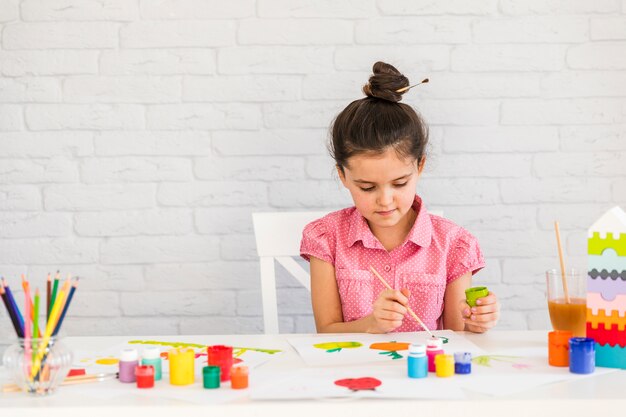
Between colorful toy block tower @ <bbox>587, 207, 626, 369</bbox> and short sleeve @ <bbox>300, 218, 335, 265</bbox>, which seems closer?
colorful toy block tower @ <bbox>587, 207, 626, 369</bbox>

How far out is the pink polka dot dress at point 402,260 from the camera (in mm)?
1755

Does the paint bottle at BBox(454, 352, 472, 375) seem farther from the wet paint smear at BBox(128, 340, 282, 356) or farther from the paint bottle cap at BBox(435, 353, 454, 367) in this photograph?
the wet paint smear at BBox(128, 340, 282, 356)

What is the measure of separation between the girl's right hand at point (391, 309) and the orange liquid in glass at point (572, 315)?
0.25 metres

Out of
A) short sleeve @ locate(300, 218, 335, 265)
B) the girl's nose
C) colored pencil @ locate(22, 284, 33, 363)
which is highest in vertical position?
the girl's nose

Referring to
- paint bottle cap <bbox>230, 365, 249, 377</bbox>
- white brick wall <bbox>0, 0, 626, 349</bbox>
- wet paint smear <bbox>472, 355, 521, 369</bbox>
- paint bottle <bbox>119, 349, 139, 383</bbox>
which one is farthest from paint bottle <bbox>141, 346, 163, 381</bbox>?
white brick wall <bbox>0, 0, 626, 349</bbox>

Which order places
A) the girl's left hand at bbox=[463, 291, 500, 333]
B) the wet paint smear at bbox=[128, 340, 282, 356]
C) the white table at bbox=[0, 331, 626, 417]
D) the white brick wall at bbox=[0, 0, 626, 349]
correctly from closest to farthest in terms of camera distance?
the white table at bbox=[0, 331, 626, 417] → the wet paint smear at bbox=[128, 340, 282, 356] → the girl's left hand at bbox=[463, 291, 500, 333] → the white brick wall at bbox=[0, 0, 626, 349]

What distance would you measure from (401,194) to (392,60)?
1.69ft

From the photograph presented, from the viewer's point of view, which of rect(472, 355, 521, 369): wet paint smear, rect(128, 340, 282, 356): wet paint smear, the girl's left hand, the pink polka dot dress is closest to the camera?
rect(472, 355, 521, 369): wet paint smear

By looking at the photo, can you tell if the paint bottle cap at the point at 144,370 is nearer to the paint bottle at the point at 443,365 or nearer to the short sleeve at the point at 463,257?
the paint bottle at the point at 443,365

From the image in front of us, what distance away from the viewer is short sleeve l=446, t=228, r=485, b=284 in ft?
5.82

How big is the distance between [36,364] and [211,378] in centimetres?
22

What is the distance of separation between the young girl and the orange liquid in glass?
28cm

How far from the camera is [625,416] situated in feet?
3.29

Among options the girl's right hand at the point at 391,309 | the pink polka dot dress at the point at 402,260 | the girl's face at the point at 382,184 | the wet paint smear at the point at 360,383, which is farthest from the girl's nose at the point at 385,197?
the wet paint smear at the point at 360,383
